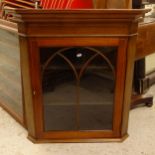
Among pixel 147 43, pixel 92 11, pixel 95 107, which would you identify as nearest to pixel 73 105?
pixel 95 107

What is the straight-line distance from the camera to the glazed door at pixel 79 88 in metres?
1.47

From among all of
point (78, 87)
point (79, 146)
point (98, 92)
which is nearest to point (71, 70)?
point (78, 87)

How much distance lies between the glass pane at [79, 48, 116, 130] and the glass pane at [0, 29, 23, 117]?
1.63 ft

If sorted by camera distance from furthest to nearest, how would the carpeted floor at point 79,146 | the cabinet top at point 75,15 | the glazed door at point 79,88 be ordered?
the carpeted floor at point 79,146 < the glazed door at point 79,88 < the cabinet top at point 75,15

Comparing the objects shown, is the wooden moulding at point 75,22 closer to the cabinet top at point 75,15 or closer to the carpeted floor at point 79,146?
the cabinet top at point 75,15

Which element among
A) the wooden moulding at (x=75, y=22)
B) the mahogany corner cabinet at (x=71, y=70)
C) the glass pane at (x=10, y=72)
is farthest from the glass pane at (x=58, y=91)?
the glass pane at (x=10, y=72)

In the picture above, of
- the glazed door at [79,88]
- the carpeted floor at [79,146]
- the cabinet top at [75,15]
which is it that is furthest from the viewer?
the carpeted floor at [79,146]

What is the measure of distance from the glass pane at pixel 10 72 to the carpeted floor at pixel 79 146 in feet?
0.58

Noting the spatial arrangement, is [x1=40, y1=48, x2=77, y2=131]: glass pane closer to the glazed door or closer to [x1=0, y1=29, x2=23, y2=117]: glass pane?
the glazed door

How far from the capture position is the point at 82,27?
139cm

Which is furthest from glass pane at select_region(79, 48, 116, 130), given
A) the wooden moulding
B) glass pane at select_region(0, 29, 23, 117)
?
glass pane at select_region(0, 29, 23, 117)

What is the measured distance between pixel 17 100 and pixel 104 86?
719 millimetres

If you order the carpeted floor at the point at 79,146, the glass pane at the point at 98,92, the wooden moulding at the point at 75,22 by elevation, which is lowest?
the carpeted floor at the point at 79,146

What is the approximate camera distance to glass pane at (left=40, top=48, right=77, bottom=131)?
150 centimetres
